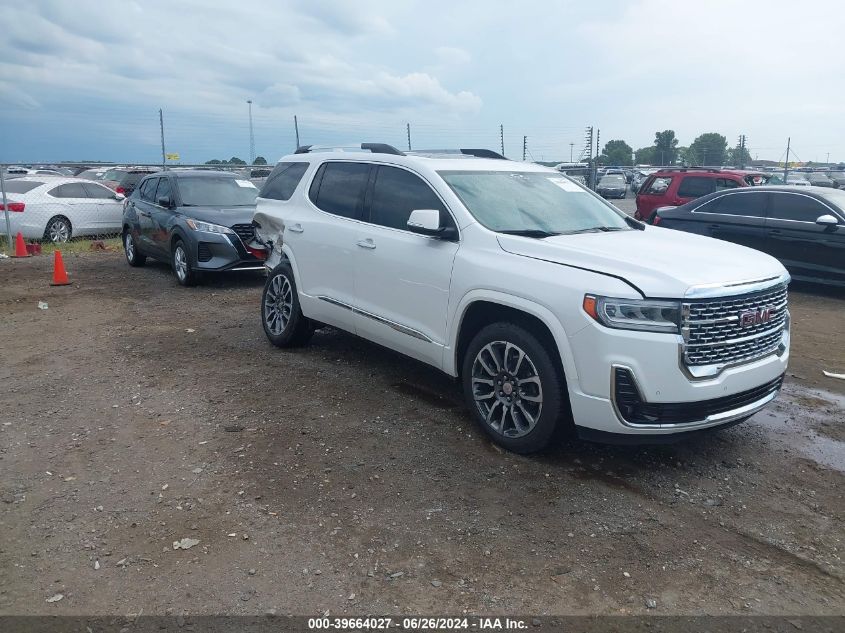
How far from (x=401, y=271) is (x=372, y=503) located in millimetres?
1912

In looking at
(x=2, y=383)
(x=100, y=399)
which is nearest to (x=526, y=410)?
(x=100, y=399)

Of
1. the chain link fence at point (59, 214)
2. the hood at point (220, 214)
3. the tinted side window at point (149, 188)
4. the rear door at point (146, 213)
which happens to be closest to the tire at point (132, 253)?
the rear door at point (146, 213)

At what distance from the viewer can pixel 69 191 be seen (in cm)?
1548

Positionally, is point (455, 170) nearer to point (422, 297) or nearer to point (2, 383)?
point (422, 297)

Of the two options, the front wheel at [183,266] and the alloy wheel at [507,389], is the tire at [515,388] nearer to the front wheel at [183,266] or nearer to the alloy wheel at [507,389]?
the alloy wheel at [507,389]

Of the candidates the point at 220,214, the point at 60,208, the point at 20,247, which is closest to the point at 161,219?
the point at 220,214

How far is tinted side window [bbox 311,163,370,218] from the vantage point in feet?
19.6

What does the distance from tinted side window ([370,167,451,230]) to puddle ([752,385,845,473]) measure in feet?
9.36

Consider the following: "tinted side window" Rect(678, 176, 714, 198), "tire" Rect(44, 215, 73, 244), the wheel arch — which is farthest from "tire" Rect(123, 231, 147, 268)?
"tinted side window" Rect(678, 176, 714, 198)

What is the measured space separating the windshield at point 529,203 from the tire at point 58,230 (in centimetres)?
1280

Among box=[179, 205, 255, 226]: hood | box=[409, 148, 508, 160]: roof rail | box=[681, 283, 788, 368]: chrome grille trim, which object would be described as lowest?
box=[681, 283, 788, 368]: chrome grille trim

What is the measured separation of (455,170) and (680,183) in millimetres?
11969

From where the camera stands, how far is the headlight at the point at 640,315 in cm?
389

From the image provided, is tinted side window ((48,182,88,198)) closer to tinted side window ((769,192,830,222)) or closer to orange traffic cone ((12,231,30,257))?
orange traffic cone ((12,231,30,257))
